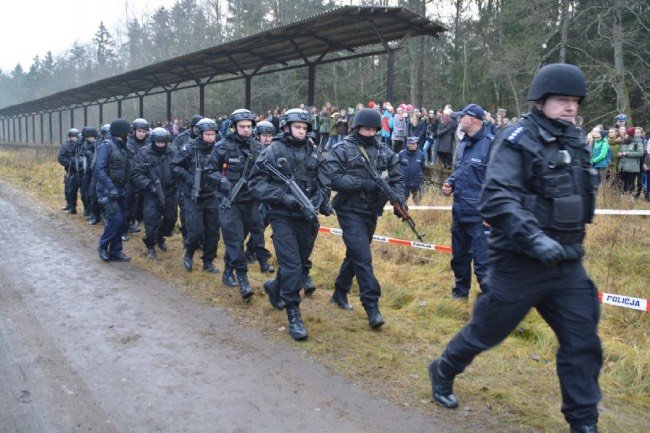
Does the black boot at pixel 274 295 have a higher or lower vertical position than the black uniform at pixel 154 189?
lower

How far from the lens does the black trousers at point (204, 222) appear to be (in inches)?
304

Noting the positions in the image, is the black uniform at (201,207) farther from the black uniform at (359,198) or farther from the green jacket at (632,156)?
the green jacket at (632,156)

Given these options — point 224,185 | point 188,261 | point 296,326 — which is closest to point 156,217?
point 188,261

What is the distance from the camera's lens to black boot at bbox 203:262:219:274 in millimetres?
7796

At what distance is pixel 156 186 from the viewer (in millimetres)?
8672

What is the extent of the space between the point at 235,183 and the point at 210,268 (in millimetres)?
1540

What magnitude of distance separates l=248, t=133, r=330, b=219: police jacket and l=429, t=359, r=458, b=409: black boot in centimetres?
210

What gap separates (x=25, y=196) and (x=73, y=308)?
1197cm

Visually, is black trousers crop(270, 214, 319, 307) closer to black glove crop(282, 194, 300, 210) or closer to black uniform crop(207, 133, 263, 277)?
black glove crop(282, 194, 300, 210)

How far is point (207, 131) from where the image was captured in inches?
304

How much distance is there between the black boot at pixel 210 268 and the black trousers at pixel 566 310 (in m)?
5.13

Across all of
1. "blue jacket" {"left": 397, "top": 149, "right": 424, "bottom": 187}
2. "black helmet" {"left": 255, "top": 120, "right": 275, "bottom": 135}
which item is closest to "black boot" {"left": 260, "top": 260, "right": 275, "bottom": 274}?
"black helmet" {"left": 255, "top": 120, "right": 275, "bottom": 135}

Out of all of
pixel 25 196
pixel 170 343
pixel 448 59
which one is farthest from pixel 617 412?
pixel 448 59

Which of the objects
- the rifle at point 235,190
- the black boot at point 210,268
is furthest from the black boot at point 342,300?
the black boot at point 210,268
